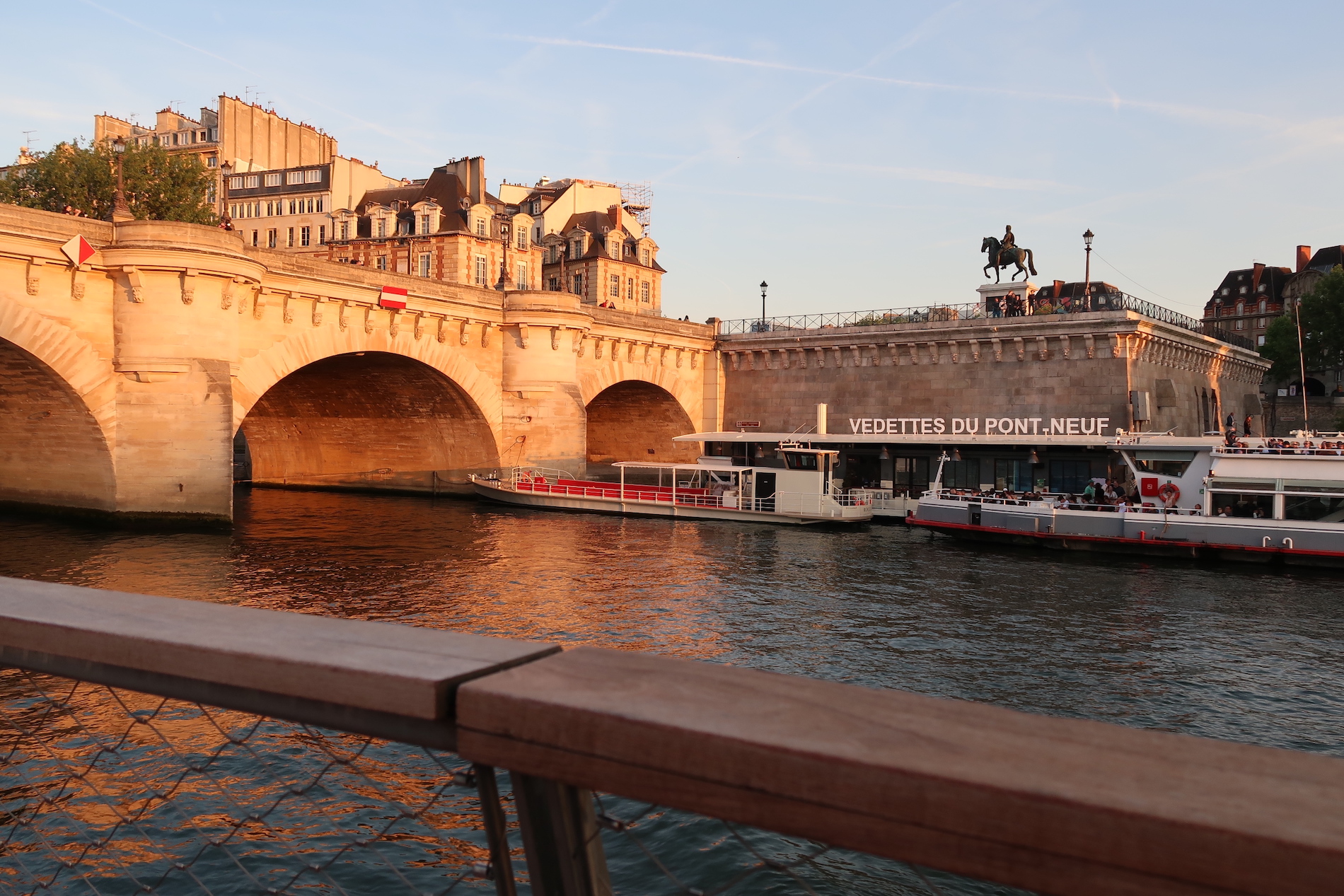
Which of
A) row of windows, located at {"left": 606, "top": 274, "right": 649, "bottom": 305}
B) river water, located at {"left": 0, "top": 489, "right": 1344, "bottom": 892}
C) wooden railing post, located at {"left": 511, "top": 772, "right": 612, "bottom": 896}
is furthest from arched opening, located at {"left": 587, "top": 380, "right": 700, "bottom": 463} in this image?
wooden railing post, located at {"left": 511, "top": 772, "right": 612, "bottom": 896}

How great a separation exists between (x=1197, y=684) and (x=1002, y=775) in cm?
1637

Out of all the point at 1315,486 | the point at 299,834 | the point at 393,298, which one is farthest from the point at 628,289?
the point at 299,834

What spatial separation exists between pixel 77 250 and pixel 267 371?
281 inches

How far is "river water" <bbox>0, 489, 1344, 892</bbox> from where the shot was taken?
15508 mm

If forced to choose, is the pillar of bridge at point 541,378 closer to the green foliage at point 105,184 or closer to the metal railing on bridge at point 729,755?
the green foliage at point 105,184

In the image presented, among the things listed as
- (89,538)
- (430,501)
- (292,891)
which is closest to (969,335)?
(430,501)

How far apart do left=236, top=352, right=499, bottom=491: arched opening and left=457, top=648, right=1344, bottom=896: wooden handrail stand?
3946cm

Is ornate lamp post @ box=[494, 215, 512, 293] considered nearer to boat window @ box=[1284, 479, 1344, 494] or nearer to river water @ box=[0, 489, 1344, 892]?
river water @ box=[0, 489, 1344, 892]

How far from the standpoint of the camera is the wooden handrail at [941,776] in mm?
1419

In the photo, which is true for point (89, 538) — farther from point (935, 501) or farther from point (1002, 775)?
point (1002, 775)

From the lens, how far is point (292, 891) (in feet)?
29.1

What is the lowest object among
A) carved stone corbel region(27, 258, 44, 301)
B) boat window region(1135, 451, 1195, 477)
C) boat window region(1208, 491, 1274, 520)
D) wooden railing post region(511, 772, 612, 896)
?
boat window region(1208, 491, 1274, 520)

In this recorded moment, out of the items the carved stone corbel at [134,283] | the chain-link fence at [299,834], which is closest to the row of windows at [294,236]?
the carved stone corbel at [134,283]

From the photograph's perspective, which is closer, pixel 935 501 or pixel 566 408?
pixel 935 501
